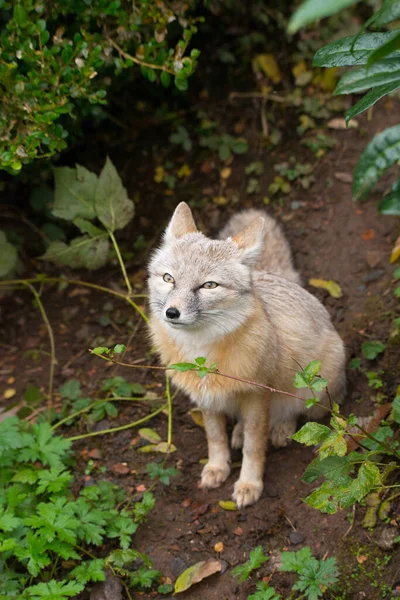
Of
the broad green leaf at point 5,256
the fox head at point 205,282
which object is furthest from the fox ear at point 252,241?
the broad green leaf at point 5,256

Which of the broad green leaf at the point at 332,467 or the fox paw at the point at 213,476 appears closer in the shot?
the broad green leaf at the point at 332,467

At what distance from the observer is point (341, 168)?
18.4 ft

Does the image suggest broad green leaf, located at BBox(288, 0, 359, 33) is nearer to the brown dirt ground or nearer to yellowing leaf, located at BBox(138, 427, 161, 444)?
the brown dirt ground

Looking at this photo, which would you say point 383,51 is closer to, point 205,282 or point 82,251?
point 205,282

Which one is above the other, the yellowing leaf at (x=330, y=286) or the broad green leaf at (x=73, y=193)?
the broad green leaf at (x=73, y=193)

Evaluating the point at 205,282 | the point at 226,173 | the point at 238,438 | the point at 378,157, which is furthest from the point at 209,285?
the point at 226,173

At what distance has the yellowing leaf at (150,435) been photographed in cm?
450

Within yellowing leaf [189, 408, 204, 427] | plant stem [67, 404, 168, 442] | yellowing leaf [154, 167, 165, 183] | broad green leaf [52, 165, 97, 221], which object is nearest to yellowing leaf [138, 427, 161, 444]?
plant stem [67, 404, 168, 442]

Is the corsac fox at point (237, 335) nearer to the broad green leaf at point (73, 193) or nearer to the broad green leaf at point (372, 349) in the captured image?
the broad green leaf at point (372, 349)

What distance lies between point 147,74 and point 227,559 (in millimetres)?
3109

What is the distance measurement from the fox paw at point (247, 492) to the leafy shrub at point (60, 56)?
2.38m

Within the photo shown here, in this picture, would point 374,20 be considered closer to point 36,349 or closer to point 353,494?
point 353,494

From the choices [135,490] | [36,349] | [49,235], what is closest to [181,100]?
[49,235]

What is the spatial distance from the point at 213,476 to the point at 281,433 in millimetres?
536
